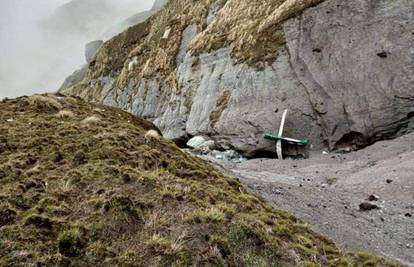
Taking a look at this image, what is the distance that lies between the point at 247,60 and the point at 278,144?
11.7m

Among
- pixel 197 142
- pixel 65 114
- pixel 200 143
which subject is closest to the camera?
pixel 65 114

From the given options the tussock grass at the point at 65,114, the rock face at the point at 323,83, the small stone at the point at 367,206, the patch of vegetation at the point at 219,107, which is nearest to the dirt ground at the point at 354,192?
the small stone at the point at 367,206

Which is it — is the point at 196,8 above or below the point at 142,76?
above

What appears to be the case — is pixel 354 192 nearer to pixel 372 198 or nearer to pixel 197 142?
pixel 372 198

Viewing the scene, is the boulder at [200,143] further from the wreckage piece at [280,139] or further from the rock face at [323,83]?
the wreckage piece at [280,139]

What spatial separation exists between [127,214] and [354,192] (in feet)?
50.4

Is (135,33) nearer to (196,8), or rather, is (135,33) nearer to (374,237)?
(196,8)

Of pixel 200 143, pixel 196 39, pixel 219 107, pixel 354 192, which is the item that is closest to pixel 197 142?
pixel 200 143

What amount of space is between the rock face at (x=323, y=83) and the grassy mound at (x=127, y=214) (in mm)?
20692

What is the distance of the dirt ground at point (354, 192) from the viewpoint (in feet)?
53.1

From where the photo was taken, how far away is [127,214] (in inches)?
444

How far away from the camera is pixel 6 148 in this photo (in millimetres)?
15781

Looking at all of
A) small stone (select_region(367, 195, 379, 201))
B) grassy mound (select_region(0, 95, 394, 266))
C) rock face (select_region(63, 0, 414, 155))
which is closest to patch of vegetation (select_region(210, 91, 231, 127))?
rock face (select_region(63, 0, 414, 155))

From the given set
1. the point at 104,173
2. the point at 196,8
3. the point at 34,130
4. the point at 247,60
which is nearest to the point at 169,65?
the point at 196,8
